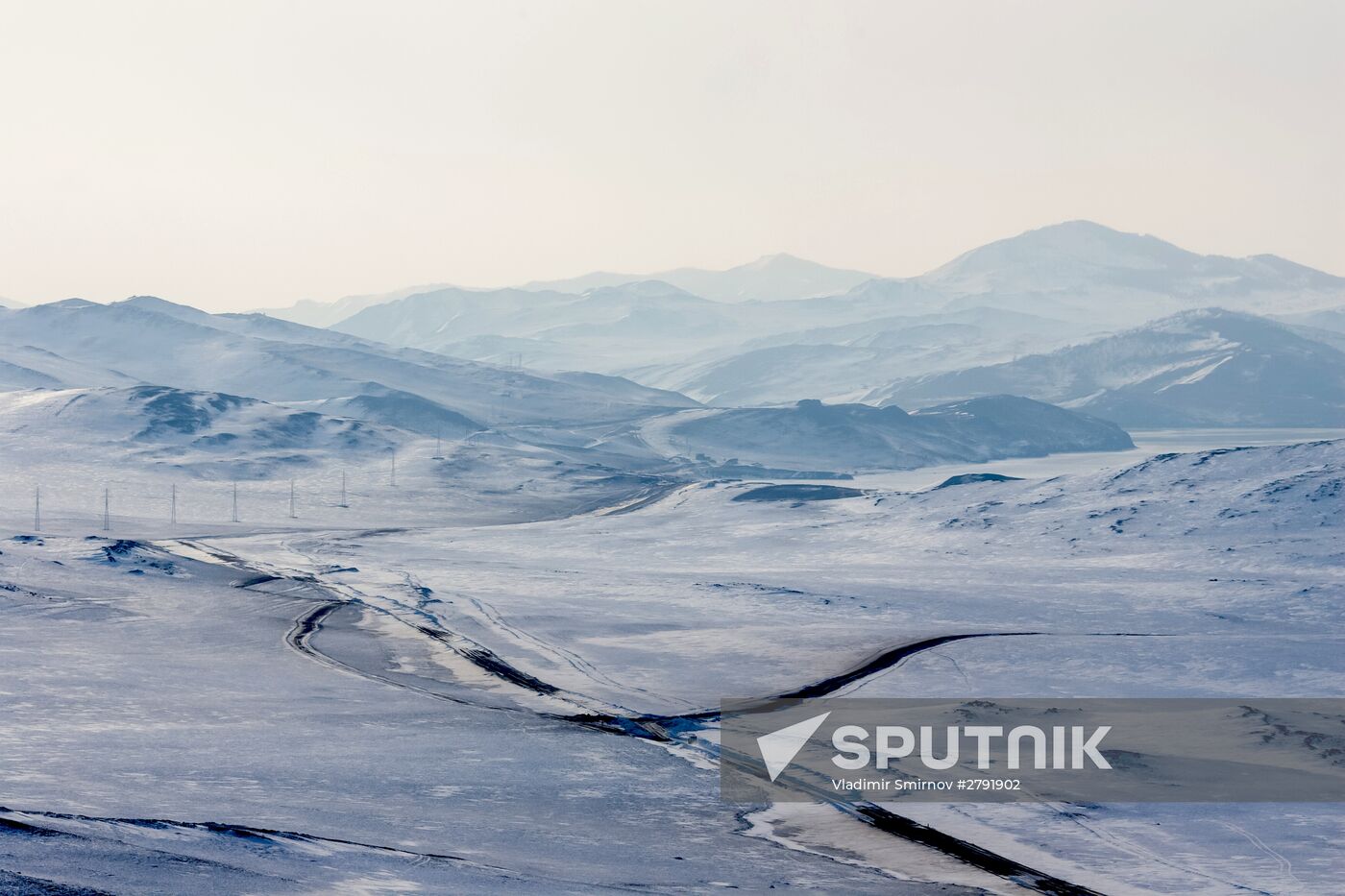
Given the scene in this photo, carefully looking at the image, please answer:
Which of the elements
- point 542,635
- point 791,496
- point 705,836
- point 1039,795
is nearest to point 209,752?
point 705,836

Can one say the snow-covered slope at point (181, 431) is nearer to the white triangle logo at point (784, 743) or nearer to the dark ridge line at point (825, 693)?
the dark ridge line at point (825, 693)

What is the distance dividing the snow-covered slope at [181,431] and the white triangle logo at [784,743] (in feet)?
354

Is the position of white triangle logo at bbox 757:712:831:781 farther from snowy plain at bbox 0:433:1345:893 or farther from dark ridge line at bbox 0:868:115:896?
dark ridge line at bbox 0:868:115:896

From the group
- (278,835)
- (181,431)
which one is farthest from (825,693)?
(181,431)

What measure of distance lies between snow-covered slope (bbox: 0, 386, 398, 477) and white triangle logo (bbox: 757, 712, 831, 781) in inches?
4244

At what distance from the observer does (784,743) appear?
31.5 m

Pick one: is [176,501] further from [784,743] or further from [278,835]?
[278,835]

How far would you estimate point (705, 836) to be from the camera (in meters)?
24.4

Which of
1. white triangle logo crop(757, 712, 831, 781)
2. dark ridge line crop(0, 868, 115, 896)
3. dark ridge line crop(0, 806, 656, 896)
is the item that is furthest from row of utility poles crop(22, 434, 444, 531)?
dark ridge line crop(0, 868, 115, 896)

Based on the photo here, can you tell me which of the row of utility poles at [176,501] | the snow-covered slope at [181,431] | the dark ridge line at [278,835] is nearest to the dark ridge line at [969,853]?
the dark ridge line at [278,835]

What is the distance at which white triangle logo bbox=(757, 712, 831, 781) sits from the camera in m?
29.5

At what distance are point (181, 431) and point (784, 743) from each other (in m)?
130

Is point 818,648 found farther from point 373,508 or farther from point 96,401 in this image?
point 96,401

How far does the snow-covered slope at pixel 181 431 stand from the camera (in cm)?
13888
